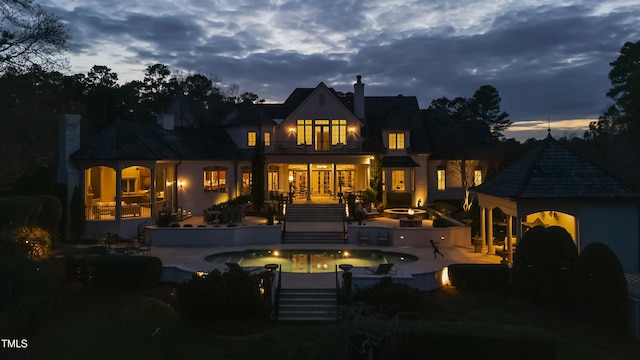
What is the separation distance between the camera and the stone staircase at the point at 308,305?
44.0ft

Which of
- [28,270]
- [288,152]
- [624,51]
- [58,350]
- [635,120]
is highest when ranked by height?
[624,51]

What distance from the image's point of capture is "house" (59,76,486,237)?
29.3m

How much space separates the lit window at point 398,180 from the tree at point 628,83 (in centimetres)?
1781

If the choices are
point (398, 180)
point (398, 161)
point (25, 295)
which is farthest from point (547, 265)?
point (398, 161)

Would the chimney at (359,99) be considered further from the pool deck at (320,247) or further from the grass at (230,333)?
the grass at (230,333)

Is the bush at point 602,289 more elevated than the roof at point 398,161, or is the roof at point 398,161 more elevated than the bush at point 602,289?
the roof at point 398,161

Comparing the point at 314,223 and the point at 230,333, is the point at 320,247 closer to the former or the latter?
the point at 314,223

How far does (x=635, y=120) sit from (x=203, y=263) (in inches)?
1288

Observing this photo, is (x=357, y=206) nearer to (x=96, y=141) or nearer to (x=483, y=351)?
(x=96, y=141)

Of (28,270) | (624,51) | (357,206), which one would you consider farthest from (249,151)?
(624,51)

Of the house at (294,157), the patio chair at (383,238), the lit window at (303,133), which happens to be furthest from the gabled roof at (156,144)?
the patio chair at (383,238)

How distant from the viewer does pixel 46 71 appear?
20047mm

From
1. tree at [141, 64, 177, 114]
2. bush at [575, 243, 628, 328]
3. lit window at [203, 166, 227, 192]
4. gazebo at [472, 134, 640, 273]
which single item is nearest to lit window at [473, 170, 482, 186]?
gazebo at [472, 134, 640, 273]

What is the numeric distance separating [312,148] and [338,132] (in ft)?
8.06
